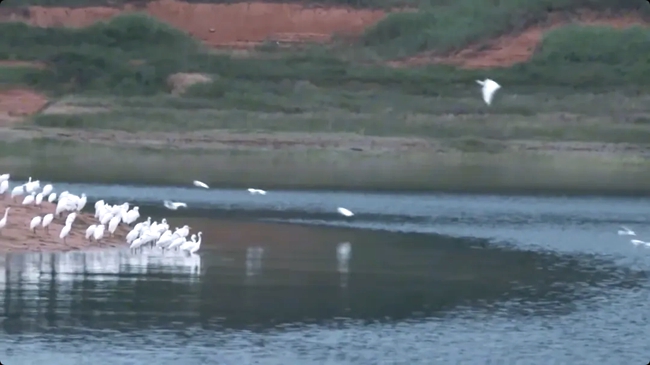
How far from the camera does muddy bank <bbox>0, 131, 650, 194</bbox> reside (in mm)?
42312

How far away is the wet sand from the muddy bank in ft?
41.2

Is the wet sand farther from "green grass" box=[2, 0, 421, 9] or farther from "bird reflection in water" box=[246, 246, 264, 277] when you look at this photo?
→ "green grass" box=[2, 0, 421, 9]

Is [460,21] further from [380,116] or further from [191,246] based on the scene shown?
[191,246]

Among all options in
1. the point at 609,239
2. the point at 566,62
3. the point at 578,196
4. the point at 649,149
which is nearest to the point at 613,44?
the point at 566,62

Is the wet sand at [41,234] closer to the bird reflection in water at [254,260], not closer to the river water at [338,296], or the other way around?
the river water at [338,296]

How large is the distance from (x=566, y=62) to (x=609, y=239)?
1243 inches

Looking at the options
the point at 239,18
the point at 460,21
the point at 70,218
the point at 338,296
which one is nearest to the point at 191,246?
the point at 70,218

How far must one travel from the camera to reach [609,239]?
30953 mm

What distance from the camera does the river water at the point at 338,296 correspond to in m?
18.8

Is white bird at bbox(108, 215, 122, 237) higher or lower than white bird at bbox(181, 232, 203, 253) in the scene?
higher

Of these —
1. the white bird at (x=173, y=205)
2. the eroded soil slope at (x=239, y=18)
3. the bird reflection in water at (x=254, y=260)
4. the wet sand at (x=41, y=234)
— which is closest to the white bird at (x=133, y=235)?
the wet sand at (x=41, y=234)

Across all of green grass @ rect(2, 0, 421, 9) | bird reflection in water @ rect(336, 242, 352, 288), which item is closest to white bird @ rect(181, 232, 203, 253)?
bird reflection in water @ rect(336, 242, 352, 288)

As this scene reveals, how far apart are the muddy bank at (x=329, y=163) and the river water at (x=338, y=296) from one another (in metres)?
9.05

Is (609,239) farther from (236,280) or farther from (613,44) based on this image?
(613,44)
